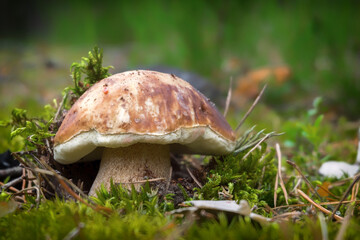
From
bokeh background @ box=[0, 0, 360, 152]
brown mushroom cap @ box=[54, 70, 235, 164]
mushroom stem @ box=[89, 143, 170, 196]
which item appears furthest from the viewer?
bokeh background @ box=[0, 0, 360, 152]

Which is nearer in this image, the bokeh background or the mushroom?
the mushroom

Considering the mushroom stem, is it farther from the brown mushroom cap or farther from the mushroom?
the brown mushroom cap

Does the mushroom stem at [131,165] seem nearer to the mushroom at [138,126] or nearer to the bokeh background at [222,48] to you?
the mushroom at [138,126]

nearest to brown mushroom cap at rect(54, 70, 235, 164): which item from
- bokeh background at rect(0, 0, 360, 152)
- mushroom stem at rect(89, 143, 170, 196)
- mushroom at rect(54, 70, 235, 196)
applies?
mushroom at rect(54, 70, 235, 196)

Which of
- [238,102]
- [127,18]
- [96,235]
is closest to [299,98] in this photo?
[238,102]

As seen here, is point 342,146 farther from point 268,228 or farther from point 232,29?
point 232,29
